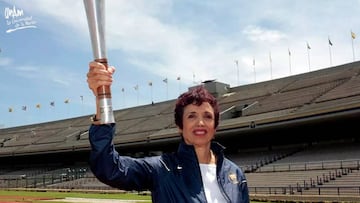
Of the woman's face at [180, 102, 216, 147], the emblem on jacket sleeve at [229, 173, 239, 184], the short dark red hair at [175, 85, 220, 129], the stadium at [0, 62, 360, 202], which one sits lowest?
the emblem on jacket sleeve at [229, 173, 239, 184]

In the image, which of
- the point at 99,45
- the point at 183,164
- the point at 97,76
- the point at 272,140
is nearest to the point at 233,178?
the point at 183,164

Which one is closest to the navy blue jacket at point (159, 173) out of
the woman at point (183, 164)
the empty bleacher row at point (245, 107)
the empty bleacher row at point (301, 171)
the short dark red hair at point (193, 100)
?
the woman at point (183, 164)

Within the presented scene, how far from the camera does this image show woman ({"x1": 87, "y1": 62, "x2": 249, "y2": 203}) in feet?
9.46

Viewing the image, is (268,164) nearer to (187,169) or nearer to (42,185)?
(42,185)

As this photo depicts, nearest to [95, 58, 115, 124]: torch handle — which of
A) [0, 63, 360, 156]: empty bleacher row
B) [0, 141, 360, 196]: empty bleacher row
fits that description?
[0, 141, 360, 196]: empty bleacher row

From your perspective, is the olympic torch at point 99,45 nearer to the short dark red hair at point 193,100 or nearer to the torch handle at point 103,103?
the torch handle at point 103,103

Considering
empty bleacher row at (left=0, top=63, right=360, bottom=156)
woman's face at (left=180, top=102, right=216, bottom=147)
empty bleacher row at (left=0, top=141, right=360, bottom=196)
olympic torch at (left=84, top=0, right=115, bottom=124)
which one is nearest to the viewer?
olympic torch at (left=84, top=0, right=115, bottom=124)

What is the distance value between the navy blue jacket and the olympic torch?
81 mm

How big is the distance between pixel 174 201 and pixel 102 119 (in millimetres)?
743

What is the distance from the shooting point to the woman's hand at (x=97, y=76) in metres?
2.82

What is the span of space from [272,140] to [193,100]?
41.5m

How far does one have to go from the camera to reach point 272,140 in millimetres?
43812

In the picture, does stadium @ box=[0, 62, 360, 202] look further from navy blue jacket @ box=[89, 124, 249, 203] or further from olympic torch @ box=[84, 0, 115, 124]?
olympic torch @ box=[84, 0, 115, 124]

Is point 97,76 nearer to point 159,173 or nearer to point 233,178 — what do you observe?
point 159,173
